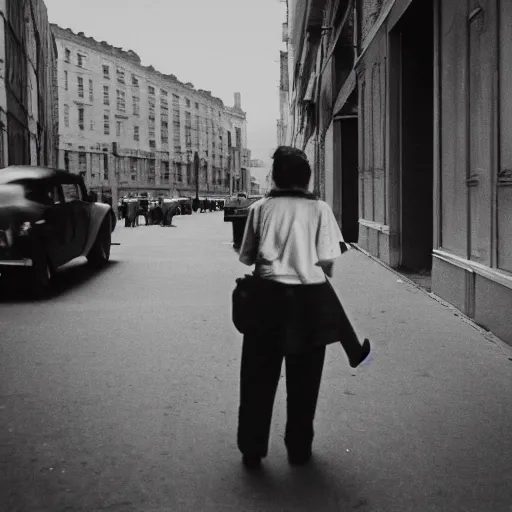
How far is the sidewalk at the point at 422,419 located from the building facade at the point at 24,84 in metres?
23.6

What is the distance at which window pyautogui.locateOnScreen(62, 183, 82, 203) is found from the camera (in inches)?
457

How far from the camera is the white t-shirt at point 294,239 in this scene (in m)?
3.55

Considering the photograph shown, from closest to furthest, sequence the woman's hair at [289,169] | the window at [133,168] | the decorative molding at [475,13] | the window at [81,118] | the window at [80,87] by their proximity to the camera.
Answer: the woman's hair at [289,169], the decorative molding at [475,13], the window at [81,118], the window at [80,87], the window at [133,168]

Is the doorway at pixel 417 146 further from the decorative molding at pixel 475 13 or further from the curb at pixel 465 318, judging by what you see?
the decorative molding at pixel 475 13

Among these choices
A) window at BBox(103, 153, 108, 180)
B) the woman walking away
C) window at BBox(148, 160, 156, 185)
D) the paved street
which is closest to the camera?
the paved street

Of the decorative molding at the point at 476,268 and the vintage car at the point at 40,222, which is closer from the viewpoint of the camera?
the decorative molding at the point at 476,268

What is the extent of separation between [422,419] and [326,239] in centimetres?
139

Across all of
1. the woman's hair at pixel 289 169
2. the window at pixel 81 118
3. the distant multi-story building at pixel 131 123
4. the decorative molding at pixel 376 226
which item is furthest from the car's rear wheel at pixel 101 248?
the window at pixel 81 118

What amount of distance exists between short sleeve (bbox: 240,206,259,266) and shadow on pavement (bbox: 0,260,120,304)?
6.37 metres

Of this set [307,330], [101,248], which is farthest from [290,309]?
[101,248]

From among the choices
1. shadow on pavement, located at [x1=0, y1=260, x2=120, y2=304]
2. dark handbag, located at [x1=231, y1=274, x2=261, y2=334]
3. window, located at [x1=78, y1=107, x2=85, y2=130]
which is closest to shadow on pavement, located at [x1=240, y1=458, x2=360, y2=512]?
dark handbag, located at [x1=231, y1=274, x2=261, y2=334]

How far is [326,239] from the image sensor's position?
3.60 meters

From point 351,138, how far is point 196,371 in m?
15.9

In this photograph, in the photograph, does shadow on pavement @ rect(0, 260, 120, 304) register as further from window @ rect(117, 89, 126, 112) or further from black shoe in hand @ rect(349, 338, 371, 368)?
window @ rect(117, 89, 126, 112)
